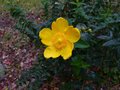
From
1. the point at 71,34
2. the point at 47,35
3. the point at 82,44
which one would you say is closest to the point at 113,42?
the point at 82,44

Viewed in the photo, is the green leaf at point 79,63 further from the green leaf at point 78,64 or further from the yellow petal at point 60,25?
the yellow petal at point 60,25

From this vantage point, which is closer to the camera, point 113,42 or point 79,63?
point 113,42

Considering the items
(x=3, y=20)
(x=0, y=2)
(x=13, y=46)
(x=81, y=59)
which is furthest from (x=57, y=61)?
(x=0, y=2)

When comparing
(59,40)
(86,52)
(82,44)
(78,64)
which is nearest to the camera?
→ (59,40)

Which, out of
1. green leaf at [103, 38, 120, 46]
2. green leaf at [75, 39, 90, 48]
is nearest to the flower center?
green leaf at [75, 39, 90, 48]

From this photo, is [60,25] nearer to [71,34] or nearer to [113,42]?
[71,34]

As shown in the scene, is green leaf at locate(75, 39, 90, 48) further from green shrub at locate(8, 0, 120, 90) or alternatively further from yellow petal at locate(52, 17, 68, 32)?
yellow petal at locate(52, 17, 68, 32)

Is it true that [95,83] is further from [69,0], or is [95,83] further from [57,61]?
[69,0]
